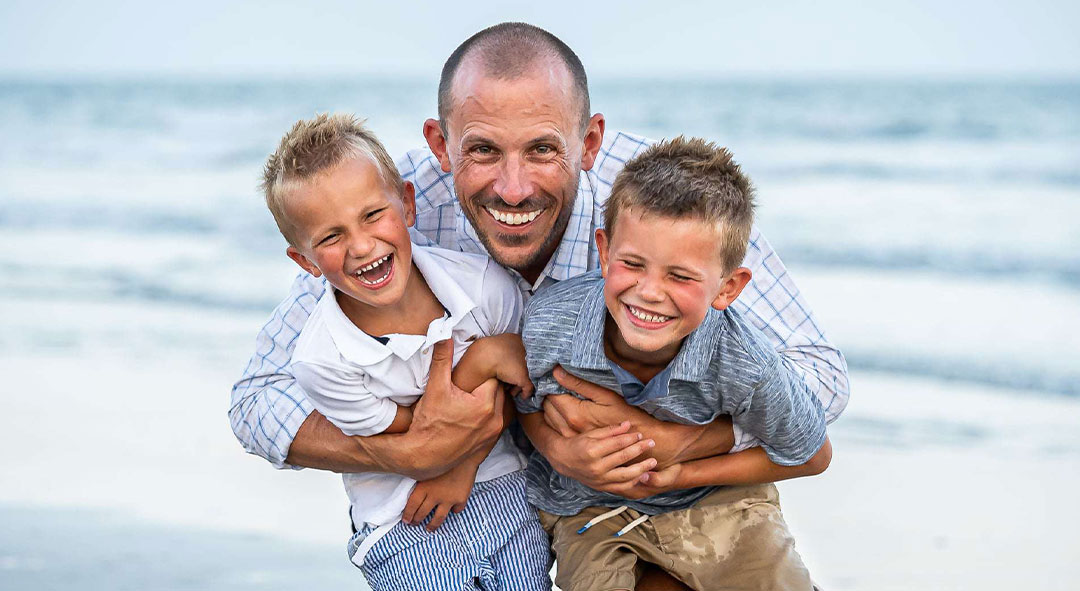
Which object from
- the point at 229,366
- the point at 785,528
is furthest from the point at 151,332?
the point at 785,528

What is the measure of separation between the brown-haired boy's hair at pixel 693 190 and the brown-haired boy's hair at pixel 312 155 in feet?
1.99

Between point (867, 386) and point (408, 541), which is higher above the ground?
point (408, 541)

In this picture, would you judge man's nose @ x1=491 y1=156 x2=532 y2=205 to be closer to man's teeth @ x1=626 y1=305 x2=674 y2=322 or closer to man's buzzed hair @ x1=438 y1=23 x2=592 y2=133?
man's buzzed hair @ x1=438 y1=23 x2=592 y2=133

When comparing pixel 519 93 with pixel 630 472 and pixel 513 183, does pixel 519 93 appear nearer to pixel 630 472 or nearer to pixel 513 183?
pixel 513 183

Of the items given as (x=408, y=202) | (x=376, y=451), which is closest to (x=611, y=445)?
(x=376, y=451)

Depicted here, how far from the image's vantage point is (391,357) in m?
2.90

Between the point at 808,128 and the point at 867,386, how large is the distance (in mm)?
11767

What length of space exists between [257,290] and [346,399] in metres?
7.03

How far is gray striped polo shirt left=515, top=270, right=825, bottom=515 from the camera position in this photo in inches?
105

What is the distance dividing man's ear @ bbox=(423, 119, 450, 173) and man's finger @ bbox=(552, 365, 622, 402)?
0.77m

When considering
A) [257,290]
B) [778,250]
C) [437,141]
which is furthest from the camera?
[778,250]

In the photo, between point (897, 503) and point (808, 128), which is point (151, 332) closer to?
point (897, 503)

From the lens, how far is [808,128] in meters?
18.4

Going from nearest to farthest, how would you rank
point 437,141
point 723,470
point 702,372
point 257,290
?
point 702,372 → point 723,470 → point 437,141 → point 257,290
